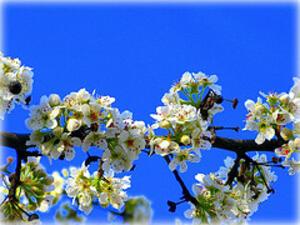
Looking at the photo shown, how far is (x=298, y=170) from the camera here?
17.8 ft

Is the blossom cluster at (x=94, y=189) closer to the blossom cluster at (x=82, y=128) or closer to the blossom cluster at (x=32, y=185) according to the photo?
the blossom cluster at (x=32, y=185)

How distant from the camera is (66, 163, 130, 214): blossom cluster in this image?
5.69m

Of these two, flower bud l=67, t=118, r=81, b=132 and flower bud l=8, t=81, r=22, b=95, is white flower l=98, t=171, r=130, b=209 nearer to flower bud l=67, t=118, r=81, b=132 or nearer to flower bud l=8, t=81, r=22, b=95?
flower bud l=67, t=118, r=81, b=132

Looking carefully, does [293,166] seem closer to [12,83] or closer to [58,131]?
[58,131]

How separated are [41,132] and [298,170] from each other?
1963 millimetres

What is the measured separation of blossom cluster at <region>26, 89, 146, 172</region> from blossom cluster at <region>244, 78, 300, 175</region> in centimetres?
89

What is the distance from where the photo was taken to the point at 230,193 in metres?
5.59

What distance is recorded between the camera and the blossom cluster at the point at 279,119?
17.1ft

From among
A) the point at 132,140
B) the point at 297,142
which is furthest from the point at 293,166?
the point at 132,140

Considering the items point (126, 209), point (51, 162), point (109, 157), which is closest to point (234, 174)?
point (109, 157)

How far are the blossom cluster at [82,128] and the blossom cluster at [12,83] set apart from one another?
0.18 meters

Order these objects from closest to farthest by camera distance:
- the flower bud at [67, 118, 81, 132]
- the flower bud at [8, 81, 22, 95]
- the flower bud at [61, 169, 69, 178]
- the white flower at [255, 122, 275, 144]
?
the flower bud at [67, 118, 81, 132] < the flower bud at [8, 81, 22, 95] < the white flower at [255, 122, 275, 144] < the flower bud at [61, 169, 69, 178]

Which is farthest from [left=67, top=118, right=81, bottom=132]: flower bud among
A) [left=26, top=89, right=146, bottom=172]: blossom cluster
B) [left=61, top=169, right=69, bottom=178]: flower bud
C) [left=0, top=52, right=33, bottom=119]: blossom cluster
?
[left=61, top=169, right=69, bottom=178]: flower bud

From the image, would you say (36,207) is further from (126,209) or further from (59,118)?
(126,209)
